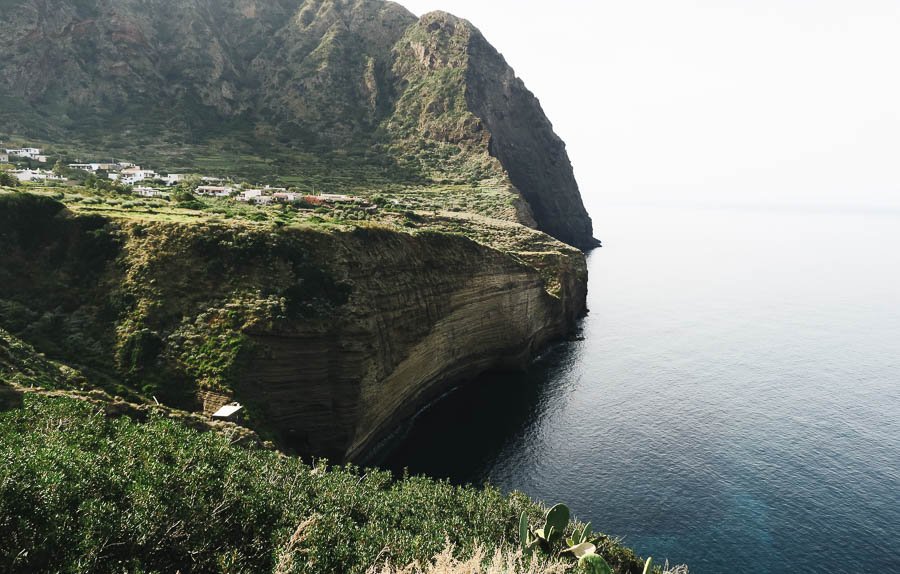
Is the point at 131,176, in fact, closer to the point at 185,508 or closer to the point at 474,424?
the point at 474,424

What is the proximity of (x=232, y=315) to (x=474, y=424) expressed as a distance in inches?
1326

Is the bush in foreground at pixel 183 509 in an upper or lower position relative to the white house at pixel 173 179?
lower

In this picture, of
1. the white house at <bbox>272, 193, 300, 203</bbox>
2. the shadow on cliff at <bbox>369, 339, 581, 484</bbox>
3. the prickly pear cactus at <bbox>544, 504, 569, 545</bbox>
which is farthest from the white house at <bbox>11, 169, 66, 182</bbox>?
the prickly pear cactus at <bbox>544, 504, 569, 545</bbox>

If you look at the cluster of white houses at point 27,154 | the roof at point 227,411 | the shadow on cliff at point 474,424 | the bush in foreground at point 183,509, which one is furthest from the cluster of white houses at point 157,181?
the bush in foreground at point 183,509

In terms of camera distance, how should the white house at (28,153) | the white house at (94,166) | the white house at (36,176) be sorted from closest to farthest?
the white house at (36,176) < the white house at (94,166) < the white house at (28,153)

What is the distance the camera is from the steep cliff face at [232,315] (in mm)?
47594

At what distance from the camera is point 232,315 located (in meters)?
50.7

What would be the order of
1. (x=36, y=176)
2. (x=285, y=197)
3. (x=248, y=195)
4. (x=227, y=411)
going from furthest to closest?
(x=285, y=197) → (x=248, y=195) → (x=36, y=176) → (x=227, y=411)

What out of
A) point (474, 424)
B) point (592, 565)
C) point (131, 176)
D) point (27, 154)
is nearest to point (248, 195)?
point (131, 176)

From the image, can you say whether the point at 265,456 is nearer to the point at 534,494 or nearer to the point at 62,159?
the point at 534,494

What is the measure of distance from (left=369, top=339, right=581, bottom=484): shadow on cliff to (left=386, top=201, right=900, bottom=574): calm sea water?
27 centimetres

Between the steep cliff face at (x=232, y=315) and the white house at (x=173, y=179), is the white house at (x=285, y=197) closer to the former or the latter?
the white house at (x=173, y=179)

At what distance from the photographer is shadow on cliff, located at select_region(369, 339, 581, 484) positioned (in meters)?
55.7

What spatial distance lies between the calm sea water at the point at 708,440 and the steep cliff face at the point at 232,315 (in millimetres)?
10606
